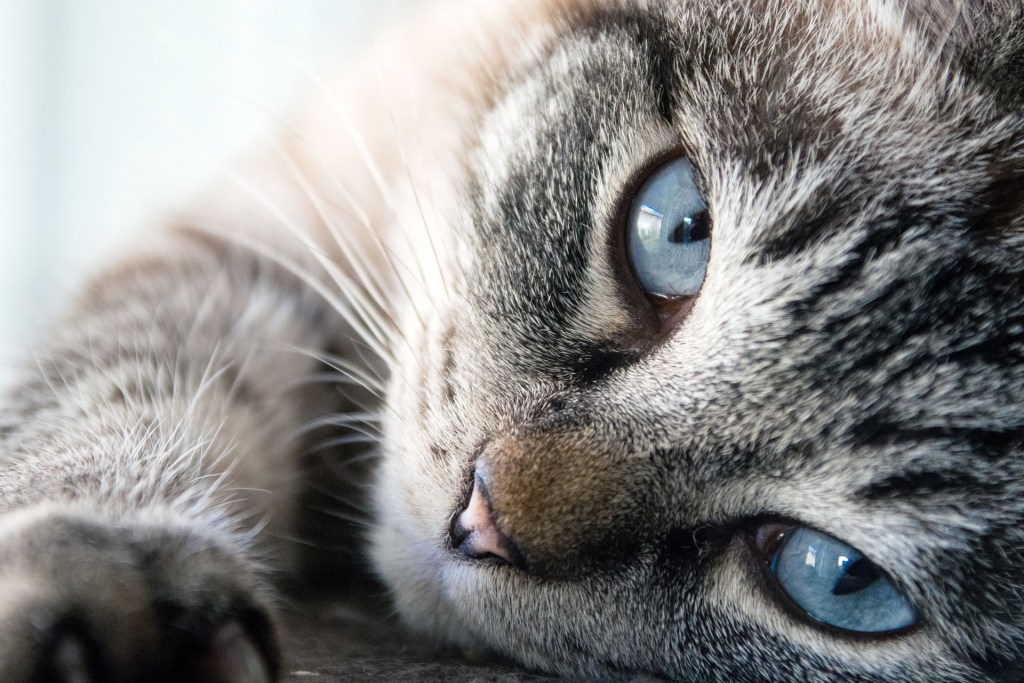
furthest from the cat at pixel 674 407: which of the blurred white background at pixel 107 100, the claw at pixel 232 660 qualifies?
the blurred white background at pixel 107 100

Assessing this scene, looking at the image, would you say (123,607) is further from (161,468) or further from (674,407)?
(674,407)

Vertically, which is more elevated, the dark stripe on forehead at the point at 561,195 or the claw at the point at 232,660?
the dark stripe on forehead at the point at 561,195

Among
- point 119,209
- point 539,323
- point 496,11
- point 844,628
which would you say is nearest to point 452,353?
point 539,323

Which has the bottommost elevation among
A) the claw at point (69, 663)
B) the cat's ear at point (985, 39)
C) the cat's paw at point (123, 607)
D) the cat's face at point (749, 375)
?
the claw at point (69, 663)

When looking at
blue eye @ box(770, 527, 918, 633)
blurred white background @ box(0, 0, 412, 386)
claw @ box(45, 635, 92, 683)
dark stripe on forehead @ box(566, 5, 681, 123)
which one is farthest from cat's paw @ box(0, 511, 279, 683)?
blurred white background @ box(0, 0, 412, 386)

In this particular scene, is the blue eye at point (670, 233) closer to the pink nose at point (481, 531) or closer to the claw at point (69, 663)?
the pink nose at point (481, 531)

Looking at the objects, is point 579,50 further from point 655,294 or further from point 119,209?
point 119,209

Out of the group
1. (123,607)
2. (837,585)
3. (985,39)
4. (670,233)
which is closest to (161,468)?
(123,607)
